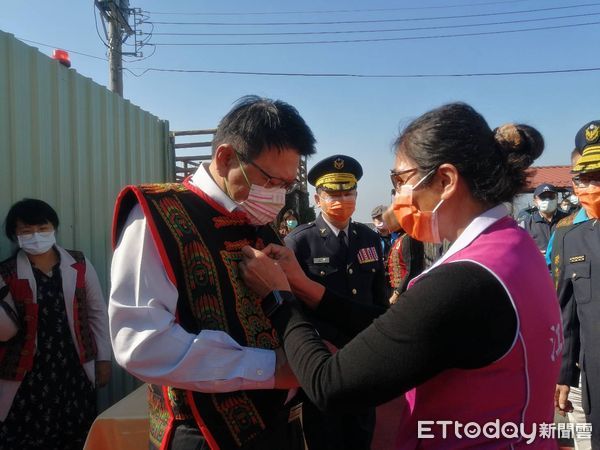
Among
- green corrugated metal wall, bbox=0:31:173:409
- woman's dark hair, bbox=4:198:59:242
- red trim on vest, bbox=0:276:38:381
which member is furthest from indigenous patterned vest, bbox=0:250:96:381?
green corrugated metal wall, bbox=0:31:173:409

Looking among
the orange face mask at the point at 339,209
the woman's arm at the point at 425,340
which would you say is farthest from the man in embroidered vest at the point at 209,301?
the orange face mask at the point at 339,209

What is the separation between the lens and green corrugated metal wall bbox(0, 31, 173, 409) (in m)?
2.86

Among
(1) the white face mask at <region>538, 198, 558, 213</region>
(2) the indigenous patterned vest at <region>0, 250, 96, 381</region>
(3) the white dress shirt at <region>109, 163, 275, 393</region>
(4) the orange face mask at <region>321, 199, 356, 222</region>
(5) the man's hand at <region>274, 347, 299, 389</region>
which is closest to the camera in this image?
(3) the white dress shirt at <region>109, 163, 275, 393</region>

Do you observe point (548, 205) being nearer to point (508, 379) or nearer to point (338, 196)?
point (338, 196)

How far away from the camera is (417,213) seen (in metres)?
1.48

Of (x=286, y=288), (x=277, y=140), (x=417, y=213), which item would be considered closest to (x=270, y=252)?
(x=286, y=288)

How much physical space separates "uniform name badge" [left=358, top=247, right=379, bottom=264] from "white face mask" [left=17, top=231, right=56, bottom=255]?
7.10 feet

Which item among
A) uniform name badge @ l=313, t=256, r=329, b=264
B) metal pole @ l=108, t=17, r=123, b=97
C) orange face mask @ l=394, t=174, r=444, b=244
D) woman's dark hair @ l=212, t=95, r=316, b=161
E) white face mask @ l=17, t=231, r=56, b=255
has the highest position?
metal pole @ l=108, t=17, r=123, b=97

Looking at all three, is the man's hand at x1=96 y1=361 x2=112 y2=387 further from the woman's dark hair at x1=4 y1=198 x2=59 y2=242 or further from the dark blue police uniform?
the dark blue police uniform

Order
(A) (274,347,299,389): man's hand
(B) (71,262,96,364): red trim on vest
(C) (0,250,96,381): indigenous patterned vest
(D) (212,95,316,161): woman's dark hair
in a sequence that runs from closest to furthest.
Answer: (A) (274,347,299,389): man's hand, (D) (212,95,316,161): woman's dark hair, (C) (0,250,96,381): indigenous patterned vest, (B) (71,262,96,364): red trim on vest

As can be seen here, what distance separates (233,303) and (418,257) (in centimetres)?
420

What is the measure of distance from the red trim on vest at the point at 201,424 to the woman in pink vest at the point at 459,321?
0.99 feet

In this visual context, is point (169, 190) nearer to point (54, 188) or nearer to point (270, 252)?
point (270, 252)

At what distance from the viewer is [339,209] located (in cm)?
367
